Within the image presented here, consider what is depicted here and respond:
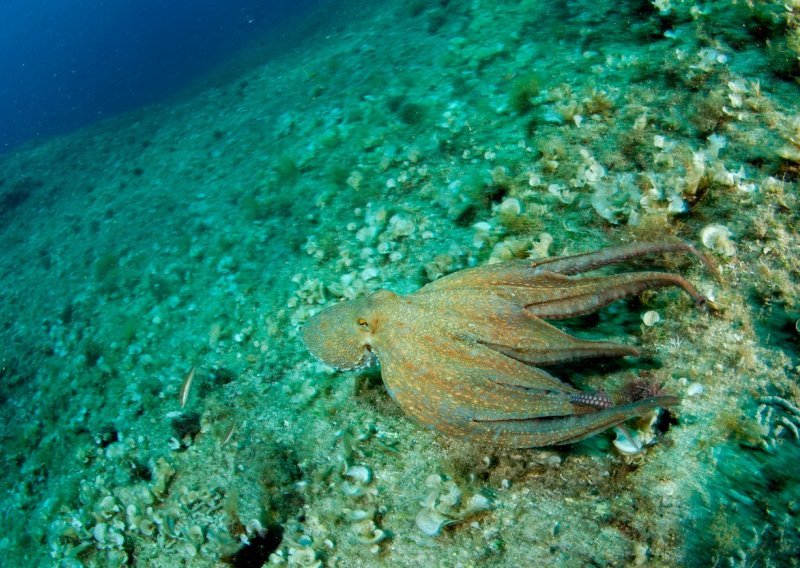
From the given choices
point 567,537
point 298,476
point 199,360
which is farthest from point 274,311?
point 567,537

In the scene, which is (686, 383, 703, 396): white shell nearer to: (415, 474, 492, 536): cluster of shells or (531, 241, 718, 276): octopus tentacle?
(531, 241, 718, 276): octopus tentacle

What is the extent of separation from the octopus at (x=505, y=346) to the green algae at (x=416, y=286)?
1.74ft

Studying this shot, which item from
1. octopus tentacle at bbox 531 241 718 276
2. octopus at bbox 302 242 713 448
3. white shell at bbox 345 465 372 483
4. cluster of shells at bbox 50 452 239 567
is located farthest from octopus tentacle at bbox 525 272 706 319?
cluster of shells at bbox 50 452 239 567

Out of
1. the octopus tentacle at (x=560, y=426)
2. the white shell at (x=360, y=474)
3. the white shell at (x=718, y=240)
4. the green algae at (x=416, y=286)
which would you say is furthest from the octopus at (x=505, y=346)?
the white shell at (x=360, y=474)

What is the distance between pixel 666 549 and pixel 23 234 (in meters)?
14.7

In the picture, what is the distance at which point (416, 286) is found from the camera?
441cm

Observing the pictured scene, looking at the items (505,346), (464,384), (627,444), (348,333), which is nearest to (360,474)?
(348,333)

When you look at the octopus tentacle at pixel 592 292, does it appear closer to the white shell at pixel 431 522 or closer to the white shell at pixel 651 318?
the white shell at pixel 651 318

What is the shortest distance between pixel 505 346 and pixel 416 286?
6.20 feet

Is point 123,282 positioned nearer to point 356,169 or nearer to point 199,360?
point 199,360

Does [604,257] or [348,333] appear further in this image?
[348,333]

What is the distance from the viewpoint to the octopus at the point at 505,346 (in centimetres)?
234

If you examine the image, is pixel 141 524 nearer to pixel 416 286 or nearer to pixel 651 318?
pixel 416 286

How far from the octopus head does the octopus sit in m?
0.01
